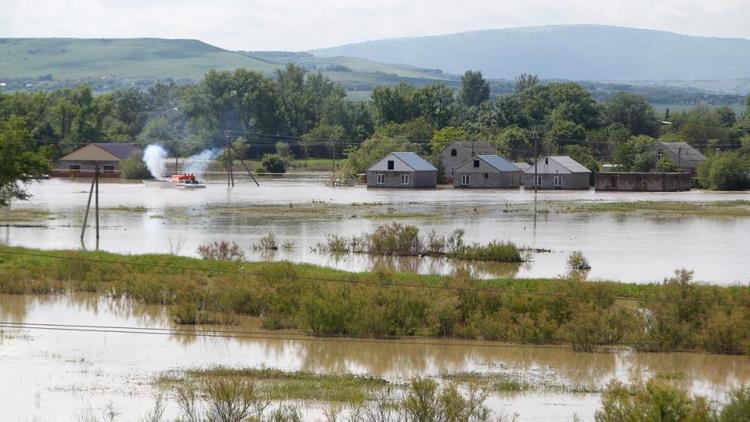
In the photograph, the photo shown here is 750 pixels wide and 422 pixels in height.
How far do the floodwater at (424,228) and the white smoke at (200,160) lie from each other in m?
30.3

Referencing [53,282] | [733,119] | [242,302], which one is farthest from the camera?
[733,119]

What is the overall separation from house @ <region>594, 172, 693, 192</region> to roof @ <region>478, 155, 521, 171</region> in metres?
6.03

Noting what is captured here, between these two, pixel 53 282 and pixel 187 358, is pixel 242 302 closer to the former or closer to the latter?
pixel 187 358

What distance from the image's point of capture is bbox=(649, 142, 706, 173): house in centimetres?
8681

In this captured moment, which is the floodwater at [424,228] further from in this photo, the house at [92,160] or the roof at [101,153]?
the roof at [101,153]

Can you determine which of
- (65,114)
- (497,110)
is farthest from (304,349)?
(497,110)

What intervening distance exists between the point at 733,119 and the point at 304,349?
11084 cm

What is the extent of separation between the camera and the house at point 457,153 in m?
86.0

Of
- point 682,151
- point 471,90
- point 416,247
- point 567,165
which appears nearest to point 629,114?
point 682,151

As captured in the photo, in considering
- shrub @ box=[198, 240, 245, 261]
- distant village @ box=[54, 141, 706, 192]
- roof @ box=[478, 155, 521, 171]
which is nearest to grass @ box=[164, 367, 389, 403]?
shrub @ box=[198, 240, 245, 261]

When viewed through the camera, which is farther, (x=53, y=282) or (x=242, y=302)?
(x=53, y=282)

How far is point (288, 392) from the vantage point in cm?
1891

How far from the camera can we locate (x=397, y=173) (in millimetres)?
80625

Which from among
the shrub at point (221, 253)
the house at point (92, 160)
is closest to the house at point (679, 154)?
the house at point (92, 160)
